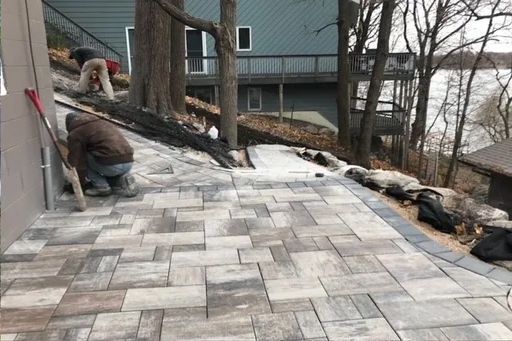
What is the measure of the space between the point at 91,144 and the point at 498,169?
38.4ft

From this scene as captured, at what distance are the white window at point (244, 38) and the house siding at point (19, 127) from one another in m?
13.8

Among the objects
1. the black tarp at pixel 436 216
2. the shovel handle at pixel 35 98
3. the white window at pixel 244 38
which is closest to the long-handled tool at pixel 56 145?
the shovel handle at pixel 35 98

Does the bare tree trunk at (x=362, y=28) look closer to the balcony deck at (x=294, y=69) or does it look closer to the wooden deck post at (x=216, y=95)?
the balcony deck at (x=294, y=69)

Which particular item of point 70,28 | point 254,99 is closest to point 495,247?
point 254,99

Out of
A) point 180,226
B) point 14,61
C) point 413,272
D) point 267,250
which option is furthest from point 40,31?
point 413,272

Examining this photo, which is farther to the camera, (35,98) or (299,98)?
(299,98)

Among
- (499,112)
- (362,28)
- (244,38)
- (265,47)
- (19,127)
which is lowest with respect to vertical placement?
(499,112)

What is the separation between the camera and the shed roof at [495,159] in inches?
494

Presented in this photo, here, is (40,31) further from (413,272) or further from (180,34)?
(180,34)

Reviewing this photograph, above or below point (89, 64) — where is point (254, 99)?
below

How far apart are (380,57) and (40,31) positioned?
9.83m

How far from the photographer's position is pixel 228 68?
776 centimetres

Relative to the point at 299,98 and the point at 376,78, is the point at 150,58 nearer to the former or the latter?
the point at 376,78

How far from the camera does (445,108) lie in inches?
944
